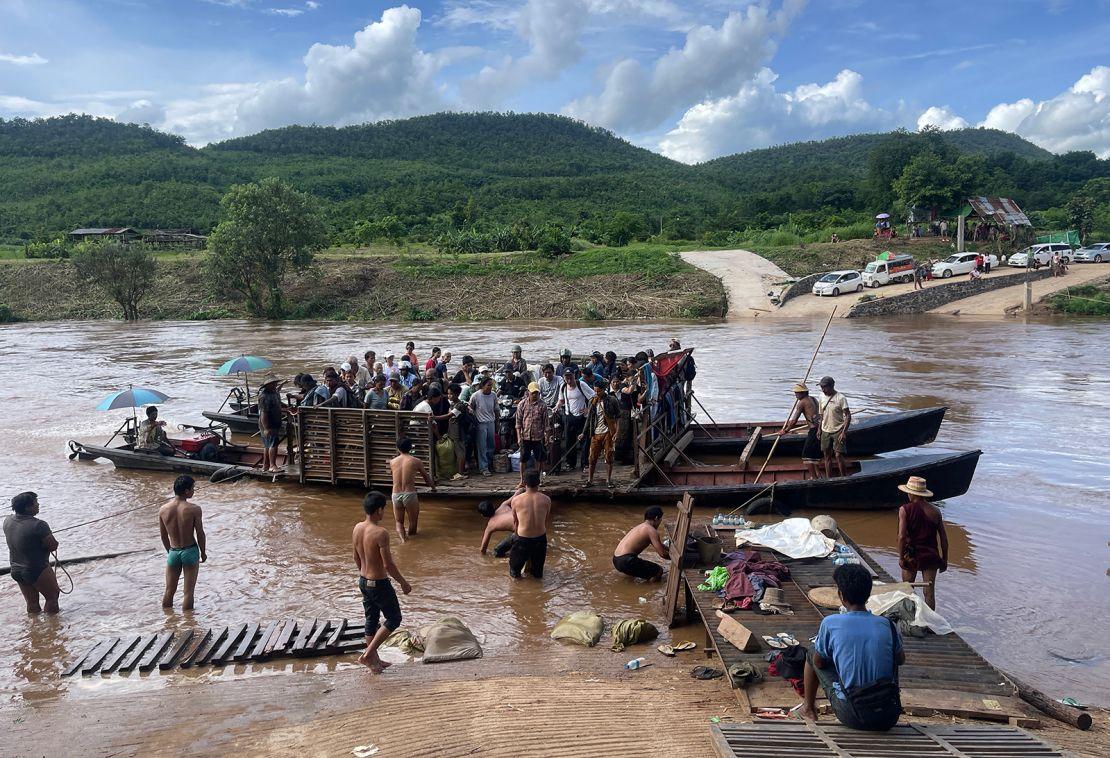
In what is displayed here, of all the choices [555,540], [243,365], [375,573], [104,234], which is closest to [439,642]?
[375,573]

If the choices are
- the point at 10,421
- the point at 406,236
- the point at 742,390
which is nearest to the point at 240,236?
the point at 406,236

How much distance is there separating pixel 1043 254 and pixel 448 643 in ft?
140

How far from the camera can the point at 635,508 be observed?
1046cm

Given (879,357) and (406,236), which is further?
(406,236)

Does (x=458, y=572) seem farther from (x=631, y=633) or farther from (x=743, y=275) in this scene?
(x=743, y=275)

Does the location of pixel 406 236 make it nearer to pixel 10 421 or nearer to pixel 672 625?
pixel 10 421

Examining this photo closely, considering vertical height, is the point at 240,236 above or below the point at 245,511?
above

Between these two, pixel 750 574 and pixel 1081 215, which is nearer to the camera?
pixel 750 574

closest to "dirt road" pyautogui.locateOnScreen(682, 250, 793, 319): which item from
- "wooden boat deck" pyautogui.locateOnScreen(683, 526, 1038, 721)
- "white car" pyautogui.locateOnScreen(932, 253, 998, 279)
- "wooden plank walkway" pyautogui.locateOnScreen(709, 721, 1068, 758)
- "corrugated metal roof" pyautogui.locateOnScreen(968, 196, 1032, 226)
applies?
"white car" pyautogui.locateOnScreen(932, 253, 998, 279)

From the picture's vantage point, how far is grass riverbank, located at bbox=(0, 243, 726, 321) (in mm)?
40594

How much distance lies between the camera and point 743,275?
4169 centimetres

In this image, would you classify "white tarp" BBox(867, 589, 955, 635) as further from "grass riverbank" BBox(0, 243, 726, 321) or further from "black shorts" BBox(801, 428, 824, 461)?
"grass riverbank" BBox(0, 243, 726, 321)

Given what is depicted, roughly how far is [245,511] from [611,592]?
5978 millimetres

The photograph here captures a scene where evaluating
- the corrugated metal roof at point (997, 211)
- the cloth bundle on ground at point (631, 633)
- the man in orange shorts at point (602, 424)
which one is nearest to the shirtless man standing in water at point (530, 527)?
the cloth bundle on ground at point (631, 633)
